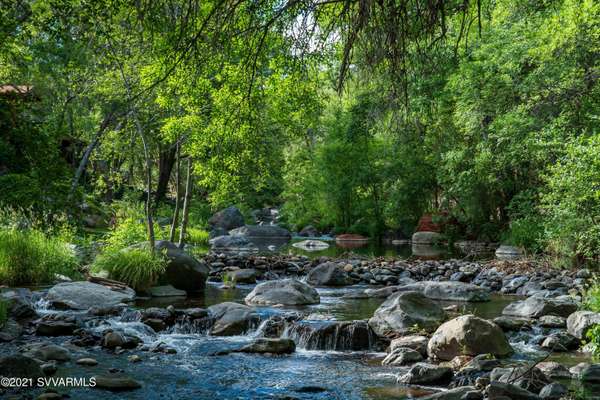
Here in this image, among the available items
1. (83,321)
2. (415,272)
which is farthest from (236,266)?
(83,321)

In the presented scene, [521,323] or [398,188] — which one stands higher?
[398,188]

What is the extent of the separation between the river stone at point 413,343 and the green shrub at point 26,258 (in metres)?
7.04

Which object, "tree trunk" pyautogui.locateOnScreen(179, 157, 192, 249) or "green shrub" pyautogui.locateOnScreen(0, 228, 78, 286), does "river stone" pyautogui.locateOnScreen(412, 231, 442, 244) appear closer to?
"tree trunk" pyautogui.locateOnScreen(179, 157, 192, 249)

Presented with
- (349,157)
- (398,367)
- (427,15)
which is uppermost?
(349,157)

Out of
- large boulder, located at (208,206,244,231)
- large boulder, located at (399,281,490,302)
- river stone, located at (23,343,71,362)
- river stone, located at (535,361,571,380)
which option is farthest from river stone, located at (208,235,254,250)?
river stone, located at (535,361,571,380)

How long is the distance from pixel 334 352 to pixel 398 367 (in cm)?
123

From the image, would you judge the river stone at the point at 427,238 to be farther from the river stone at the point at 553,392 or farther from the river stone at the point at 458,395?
the river stone at the point at 458,395

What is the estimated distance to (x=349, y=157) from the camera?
3394 centimetres

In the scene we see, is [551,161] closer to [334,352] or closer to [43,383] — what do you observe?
[334,352]

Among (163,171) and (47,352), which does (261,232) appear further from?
(47,352)

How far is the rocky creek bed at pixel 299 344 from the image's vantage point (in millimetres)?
6320

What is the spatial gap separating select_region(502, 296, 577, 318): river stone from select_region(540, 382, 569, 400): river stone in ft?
14.3

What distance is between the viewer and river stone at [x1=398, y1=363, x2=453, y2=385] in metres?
6.61

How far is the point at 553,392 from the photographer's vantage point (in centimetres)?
586
